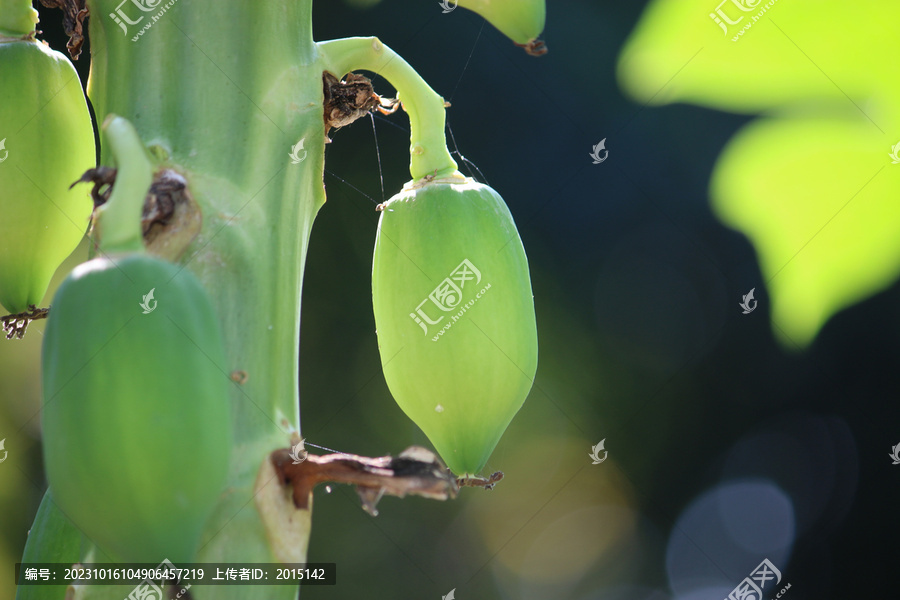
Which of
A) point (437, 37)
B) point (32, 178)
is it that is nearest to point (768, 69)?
point (32, 178)

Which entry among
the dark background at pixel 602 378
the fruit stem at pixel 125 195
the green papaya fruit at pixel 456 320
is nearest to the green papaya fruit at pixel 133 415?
the fruit stem at pixel 125 195

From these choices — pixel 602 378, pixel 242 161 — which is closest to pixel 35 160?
pixel 242 161

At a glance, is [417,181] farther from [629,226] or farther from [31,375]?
[629,226]

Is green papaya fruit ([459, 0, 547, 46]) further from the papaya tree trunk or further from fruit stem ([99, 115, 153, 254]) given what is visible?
fruit stem ([99, 115, 153, 254])

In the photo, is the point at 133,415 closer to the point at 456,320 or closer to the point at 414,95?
the point at 456,320

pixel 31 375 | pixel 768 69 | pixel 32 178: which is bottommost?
pixel 31 375

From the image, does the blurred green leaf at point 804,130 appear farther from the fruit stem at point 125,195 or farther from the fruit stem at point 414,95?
the fruit stem at point 125,195
